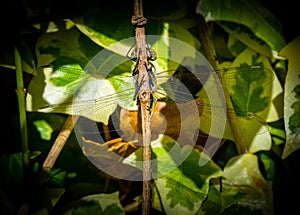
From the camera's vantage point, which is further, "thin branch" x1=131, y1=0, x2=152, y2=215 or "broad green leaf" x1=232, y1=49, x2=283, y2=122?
"broad green leaf" x1=232, y1=49, x2=283, y2=122

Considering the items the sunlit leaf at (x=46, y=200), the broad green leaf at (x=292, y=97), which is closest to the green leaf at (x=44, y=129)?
the sunlit leaf at (x=46, y=200)

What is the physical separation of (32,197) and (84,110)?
0.66 ft

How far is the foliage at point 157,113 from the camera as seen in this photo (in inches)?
28.4

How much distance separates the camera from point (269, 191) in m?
0.78

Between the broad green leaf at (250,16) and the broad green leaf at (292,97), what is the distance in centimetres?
3

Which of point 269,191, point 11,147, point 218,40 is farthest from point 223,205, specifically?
point 11,147

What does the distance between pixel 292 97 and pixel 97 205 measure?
42 cm

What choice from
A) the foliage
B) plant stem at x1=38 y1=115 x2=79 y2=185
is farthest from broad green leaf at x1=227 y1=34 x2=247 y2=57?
plant stem at x1=38 y1=115 x2=79 y2=185

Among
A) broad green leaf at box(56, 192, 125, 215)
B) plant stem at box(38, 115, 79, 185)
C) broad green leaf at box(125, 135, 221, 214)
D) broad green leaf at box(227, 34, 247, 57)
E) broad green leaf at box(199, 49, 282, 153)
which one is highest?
broad green leaf at box(227, 34, 247, 57)

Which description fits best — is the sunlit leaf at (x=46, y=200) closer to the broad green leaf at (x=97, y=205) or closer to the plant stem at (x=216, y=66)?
the broad green leaf at (x=97, y=205)

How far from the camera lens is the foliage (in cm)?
72

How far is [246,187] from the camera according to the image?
766mm

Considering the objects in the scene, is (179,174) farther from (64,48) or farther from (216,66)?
(64,48)

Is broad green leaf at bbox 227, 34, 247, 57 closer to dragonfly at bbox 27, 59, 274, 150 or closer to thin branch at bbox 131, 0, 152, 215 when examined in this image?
dragonfly at bbox 27, 59, 274, 150
